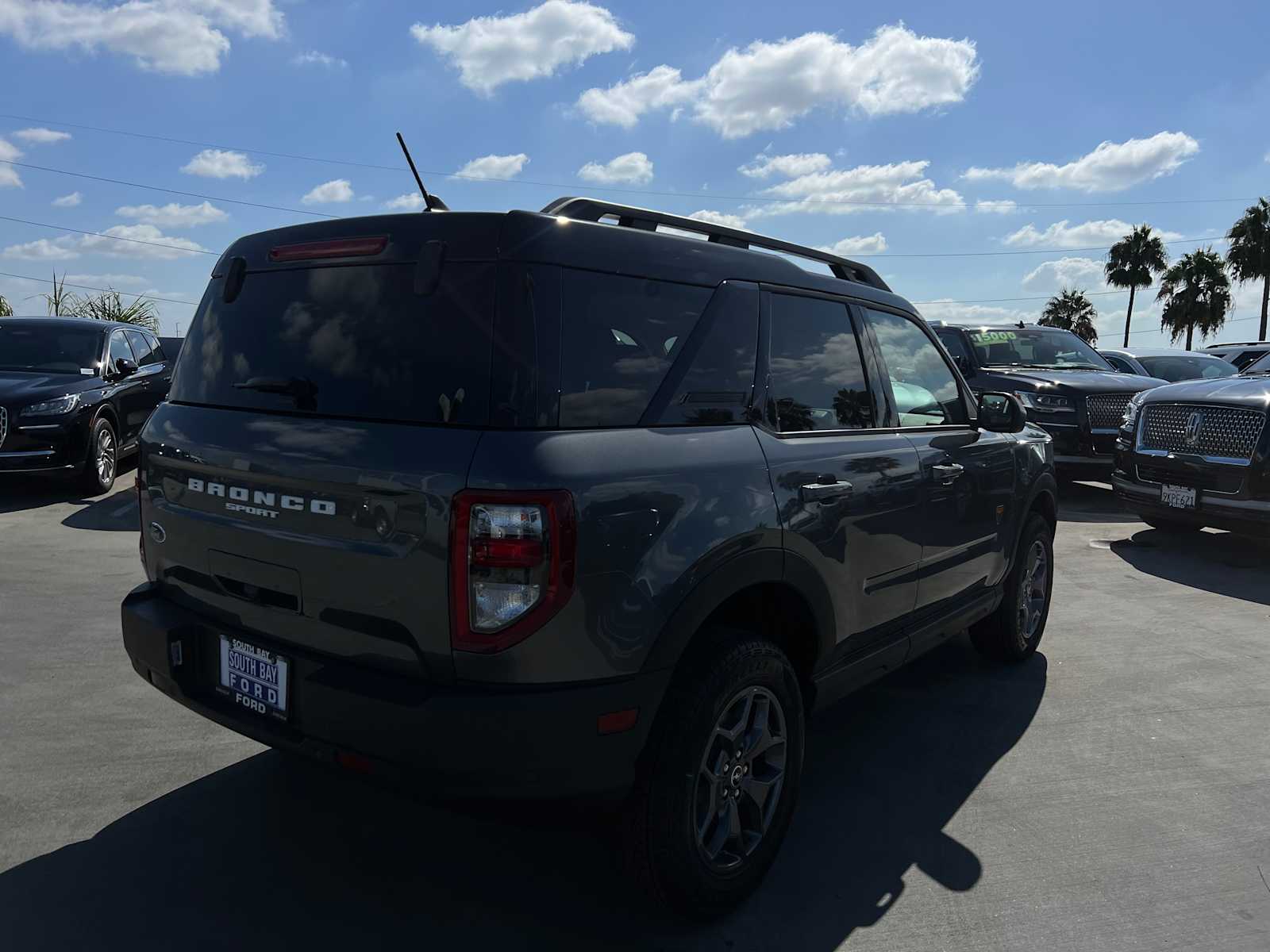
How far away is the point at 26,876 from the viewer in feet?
8.73

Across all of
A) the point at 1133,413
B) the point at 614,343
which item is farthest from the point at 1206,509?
the point at 614,343

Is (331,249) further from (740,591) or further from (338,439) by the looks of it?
(740,591)

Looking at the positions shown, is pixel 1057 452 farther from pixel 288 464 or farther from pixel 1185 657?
pixel 288 464

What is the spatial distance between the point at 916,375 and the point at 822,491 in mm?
1178

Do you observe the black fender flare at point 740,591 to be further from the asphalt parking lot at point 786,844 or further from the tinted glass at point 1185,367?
the tinted glass at point 1185,367

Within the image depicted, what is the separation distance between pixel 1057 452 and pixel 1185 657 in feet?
17.1

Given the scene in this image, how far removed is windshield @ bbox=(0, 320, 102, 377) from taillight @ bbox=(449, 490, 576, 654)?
8.43m

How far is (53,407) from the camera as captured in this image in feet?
26.9

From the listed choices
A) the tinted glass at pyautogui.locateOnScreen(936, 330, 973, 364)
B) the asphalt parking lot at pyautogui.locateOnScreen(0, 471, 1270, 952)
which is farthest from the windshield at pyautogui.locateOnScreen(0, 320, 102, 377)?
the tinted glass at pyautogui.locateOnScreen(936, 330, 973, 364)

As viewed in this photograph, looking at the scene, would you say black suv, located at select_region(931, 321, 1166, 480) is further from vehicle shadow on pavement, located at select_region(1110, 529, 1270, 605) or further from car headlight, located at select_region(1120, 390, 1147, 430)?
vehicle shadow on pavement, located at select_region(1110, 529, 1270, 605)

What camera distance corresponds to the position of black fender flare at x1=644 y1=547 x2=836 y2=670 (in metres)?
2.31

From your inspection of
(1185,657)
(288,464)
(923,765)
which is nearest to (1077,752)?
(923,765)

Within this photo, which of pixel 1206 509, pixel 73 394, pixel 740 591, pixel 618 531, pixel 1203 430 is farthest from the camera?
pixel 73 394

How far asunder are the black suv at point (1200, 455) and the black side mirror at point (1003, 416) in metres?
3.83
